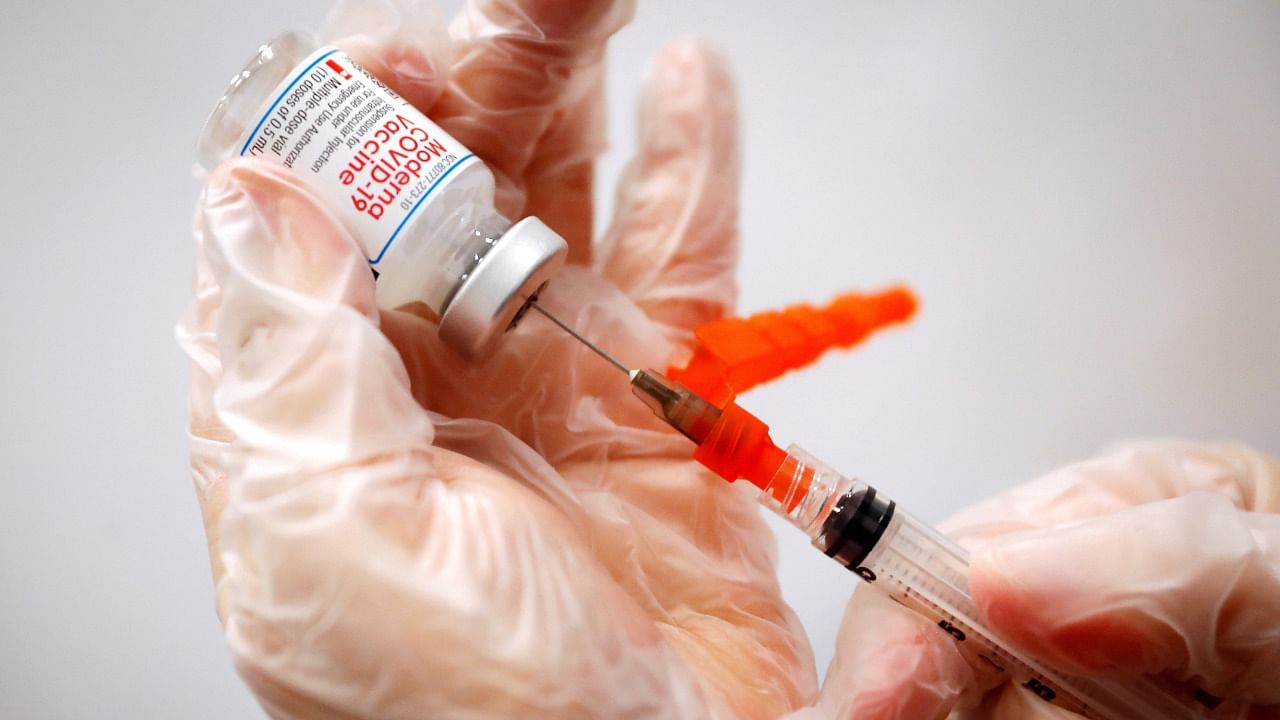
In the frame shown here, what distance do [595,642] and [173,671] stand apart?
2.17ft

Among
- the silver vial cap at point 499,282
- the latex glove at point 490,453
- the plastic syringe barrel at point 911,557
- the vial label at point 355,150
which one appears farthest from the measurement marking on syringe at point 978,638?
the vial label at point 355,150

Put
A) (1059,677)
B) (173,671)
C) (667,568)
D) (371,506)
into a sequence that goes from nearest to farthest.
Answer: (371,506) → (1059,677) → (667,568) → (173,671)

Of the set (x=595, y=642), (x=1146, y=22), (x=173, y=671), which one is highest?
(x=1146, y=22)

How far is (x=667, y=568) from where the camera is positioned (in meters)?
0.85

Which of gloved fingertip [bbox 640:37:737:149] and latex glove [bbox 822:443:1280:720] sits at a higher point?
gloved fingertip [bbox 640:37:737:149]

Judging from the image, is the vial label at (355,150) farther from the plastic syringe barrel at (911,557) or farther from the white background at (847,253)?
the white background at (847,253)

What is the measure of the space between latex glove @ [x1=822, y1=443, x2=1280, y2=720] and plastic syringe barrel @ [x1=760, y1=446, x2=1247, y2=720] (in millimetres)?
18

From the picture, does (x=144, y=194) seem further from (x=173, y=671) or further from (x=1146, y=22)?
(x=1146, y=22)

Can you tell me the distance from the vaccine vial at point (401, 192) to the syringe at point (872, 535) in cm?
10

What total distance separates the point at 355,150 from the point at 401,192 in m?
0.05

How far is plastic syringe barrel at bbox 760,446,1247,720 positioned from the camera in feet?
2.31

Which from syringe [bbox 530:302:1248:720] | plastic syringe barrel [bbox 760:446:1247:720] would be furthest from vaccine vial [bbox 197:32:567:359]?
plastic syringe barrel [bbox 760:446:1247:720]

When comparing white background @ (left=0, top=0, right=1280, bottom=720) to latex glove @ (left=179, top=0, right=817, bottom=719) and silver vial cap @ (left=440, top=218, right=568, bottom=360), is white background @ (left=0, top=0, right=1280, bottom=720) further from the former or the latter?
silver vial cap @ (left=440, top=218, right=568, bottom=360)

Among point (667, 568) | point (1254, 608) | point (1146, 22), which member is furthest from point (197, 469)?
point (1146, 22)
